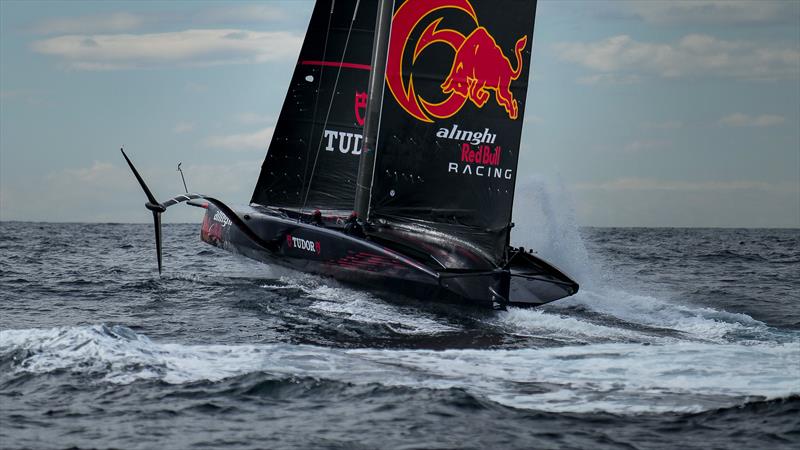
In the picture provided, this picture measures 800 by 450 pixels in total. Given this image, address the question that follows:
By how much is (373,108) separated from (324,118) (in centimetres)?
325

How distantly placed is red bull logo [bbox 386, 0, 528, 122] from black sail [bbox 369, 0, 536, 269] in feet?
0.05

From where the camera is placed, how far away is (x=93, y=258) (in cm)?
2619

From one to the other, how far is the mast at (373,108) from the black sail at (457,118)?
57cm

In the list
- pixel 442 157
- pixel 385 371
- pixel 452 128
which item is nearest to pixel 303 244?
pixel 442 157

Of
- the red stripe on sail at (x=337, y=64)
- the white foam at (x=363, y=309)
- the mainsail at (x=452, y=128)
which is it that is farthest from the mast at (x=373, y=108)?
the red stripe on sail at (x=337, y=64)

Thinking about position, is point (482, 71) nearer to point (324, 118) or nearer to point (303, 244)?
point (303, 244)

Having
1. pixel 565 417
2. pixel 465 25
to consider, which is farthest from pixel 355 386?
pixel 465 25

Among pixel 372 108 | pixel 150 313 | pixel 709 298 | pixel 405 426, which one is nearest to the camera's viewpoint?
pixel 405 426

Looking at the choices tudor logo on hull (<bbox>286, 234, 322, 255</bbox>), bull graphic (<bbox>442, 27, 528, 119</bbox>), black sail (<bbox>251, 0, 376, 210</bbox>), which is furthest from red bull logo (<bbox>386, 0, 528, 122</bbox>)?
black sail (<bbox>251, 0, 376, 210</bbox>)

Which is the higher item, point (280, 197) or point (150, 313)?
point (280, 197)

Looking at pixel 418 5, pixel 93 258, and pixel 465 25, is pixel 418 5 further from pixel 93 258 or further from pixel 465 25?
pixel 93 258

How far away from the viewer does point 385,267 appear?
13234 mm

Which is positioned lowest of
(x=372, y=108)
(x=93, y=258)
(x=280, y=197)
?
(x=93, y=258)

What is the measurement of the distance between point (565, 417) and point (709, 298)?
33.5 feet
